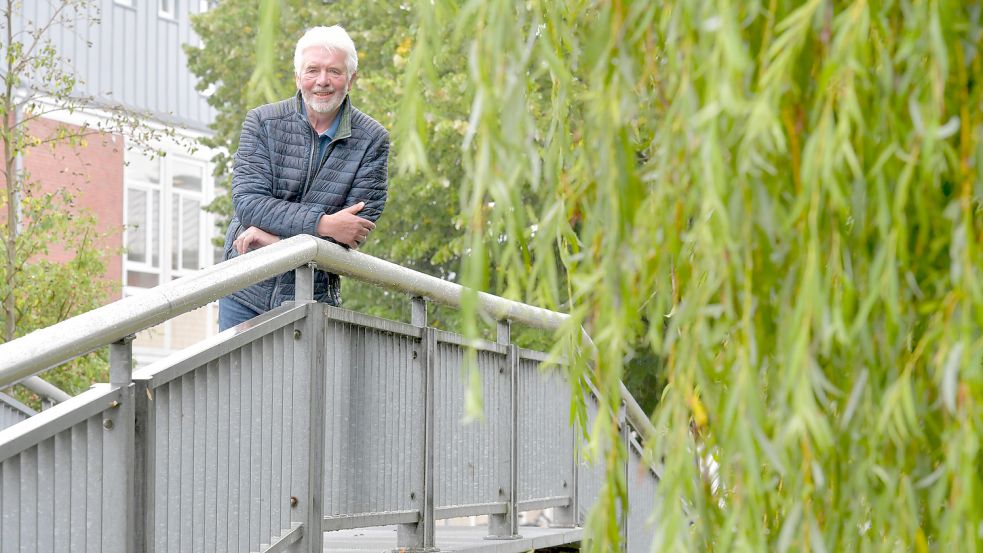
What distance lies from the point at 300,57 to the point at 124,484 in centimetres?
232

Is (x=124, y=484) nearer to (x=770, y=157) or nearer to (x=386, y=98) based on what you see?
(x=770, y=157)

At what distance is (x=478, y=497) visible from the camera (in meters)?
7.28

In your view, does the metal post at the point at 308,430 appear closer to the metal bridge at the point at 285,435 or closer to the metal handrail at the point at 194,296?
the metal bridge at the point at 285,435

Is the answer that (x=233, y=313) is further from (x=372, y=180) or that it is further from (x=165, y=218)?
(x=165, y=218)

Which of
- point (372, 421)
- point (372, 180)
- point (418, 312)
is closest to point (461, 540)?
point (418, 312)

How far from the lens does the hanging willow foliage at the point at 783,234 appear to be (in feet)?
8.94

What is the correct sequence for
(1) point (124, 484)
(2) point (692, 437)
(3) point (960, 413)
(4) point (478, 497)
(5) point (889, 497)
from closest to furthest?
(3) point (960, 413) → (5) point (889, 497) → (2) point (692, 437) → (1) point (124, 484) → (4) point (478, 497)

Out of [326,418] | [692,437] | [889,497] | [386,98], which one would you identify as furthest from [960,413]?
[386,98]

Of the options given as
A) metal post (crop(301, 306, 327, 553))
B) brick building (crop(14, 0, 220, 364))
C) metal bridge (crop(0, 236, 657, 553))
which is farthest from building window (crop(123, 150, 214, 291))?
metal post (crop(301, 306, 327, 553))

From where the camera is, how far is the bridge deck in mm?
6750

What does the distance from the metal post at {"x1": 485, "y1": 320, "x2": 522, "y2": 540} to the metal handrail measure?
1360 millimetres

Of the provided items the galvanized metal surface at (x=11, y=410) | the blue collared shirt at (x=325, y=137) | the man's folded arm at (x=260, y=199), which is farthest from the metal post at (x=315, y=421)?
the galvanized metal surface at (x=11, y=410)

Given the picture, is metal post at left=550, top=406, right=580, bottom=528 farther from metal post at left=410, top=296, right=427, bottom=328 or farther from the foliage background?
the foliage background

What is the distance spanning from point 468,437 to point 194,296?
9.70 ft
